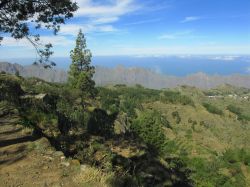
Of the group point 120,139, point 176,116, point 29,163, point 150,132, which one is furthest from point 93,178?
point 176,116

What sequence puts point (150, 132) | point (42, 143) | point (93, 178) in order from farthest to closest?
point (150, 132), point (42, 143), point (93, 178)

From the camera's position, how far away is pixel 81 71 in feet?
183

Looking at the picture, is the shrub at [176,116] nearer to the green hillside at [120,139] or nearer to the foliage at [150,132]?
the green hillside at [120,139]

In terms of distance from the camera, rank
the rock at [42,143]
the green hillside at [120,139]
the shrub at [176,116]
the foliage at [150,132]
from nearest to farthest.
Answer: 1. the rock at [42,143]
2. the green hillside at [120,139]
3. the foliage at [150,132]
4. the shrub at [176,116]

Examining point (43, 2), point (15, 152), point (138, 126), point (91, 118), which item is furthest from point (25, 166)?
point (138, 126)

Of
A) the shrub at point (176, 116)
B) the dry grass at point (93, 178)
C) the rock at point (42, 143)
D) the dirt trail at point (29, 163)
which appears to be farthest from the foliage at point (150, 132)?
the shrub at point (176, 116)

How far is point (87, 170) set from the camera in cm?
1155

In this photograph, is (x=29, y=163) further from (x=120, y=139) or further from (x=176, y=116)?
(x=176, y=116)

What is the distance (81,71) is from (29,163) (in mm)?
44259

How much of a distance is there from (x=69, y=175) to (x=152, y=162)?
11475 mm

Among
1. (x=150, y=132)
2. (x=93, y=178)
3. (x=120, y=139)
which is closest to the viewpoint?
(x=93, y=178)

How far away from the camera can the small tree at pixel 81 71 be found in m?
54.9

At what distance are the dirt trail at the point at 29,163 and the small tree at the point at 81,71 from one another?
130 feet

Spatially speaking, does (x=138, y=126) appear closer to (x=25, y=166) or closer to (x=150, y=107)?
(x=25, y=166)
